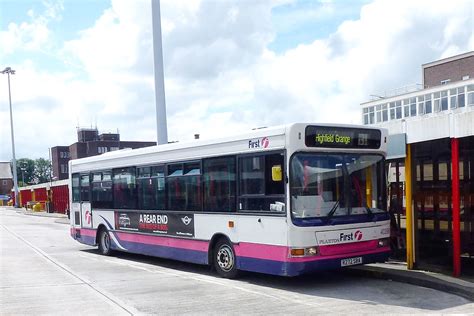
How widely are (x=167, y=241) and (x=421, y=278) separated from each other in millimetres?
5689

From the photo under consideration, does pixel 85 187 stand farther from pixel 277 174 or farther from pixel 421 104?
pixel 421 104

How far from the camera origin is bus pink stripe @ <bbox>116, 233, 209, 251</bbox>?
11.2 metres

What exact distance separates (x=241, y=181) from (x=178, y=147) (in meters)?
2.45

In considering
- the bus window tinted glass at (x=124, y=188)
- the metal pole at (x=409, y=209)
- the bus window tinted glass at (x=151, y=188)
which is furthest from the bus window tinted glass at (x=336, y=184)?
the bus window tinted glass at (x=124, y=188)

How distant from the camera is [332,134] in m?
9.48

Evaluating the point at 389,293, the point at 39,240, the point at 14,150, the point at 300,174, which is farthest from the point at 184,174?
the point at 14,150

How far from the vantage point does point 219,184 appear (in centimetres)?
1066

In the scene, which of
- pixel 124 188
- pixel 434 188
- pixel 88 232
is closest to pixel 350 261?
pixel 434 188

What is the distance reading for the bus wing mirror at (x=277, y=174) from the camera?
9.09 meters

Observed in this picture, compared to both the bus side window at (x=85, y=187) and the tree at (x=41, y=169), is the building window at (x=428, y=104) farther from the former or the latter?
the tree at (x=41, y=169)

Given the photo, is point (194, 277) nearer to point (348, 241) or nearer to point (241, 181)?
point (241, 181)

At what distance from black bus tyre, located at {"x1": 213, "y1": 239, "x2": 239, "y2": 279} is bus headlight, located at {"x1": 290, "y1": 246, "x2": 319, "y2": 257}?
167cm

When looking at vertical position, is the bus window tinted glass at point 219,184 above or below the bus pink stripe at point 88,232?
above

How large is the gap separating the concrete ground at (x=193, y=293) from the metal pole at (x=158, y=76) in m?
9.17
